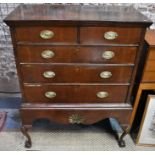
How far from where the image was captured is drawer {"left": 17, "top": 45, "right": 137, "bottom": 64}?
1140 millimetres

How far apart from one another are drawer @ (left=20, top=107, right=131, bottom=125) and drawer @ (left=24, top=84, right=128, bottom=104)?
0.06m

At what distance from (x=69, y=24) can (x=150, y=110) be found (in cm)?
84

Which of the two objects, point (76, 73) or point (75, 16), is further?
point (76, 73)

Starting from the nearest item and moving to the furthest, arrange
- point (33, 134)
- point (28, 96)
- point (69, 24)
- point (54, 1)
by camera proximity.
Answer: point (69, 24) → point (28, 96) → point (54, 1) → point (33, 134)

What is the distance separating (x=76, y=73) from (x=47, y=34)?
0.30 meters

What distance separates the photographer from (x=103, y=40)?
1.11 meters

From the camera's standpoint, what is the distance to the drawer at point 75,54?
3.74ft

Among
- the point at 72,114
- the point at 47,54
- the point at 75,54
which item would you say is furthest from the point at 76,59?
the point at 72,114

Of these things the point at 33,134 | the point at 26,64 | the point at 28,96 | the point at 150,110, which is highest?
the point at 26,64

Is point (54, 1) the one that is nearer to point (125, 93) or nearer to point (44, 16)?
point (44, 16)

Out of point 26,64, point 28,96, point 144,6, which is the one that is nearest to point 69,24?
point 26,64

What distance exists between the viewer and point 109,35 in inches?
42.9

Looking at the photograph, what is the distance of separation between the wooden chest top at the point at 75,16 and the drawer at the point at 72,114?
0.59 meters

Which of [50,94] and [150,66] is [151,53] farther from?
[50,94]
